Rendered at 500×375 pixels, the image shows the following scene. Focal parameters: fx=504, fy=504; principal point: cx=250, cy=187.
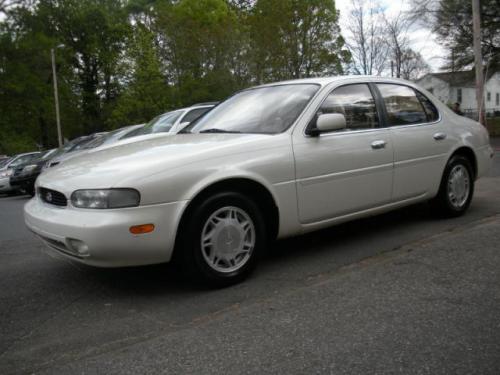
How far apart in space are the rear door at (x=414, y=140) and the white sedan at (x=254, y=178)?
0.01 meters

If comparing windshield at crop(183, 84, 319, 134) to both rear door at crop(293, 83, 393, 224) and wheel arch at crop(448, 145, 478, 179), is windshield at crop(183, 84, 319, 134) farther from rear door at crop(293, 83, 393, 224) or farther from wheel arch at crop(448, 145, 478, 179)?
wheel arch at crop(448, 145, 478, 179)

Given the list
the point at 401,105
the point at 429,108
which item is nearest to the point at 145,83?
the point at 429,108

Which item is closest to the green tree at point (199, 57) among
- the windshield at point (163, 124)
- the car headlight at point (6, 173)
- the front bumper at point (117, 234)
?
the car headlight at point (6, 173)

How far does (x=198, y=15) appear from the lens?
122 feet

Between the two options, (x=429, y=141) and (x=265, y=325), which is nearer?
(x=265, y=325)

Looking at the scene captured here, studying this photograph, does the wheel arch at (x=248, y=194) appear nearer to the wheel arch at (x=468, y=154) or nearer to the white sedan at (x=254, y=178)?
the white sedan at (x=254, y=178)

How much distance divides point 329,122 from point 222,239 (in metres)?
1.26

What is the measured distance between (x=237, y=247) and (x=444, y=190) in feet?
8.74

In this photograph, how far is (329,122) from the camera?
3.93 meters

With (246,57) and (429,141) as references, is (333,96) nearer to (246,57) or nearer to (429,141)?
(429,141)

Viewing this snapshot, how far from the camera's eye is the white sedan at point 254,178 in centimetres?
325

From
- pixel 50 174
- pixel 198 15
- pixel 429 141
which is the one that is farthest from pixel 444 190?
pixel 198 15

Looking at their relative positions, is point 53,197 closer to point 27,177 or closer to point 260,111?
point 260,111

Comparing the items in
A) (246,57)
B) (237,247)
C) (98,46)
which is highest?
(98,46)
